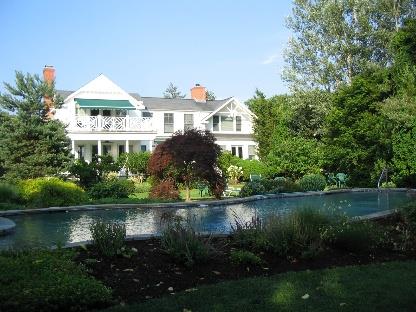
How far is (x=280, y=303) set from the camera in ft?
16.1

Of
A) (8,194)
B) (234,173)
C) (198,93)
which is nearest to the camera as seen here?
(8,194)

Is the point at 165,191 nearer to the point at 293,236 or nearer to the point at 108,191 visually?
the point at 108,191

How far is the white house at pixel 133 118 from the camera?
3591 centimetres

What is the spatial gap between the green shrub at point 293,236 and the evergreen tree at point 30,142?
21.3 meters

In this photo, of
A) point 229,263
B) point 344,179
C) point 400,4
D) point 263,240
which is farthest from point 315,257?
point 400,4

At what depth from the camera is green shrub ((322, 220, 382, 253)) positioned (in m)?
7.37

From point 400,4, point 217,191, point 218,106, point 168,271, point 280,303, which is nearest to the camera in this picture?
point 280,303

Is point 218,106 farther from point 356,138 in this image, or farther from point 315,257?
point 315,257

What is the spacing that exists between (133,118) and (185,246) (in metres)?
31.2

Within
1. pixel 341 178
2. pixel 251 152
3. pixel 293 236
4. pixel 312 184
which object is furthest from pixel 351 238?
pixel 251 152

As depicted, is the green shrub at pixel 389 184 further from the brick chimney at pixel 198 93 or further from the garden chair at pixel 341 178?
the brick chimney at pixel 198 93

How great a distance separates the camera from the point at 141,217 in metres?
13.7

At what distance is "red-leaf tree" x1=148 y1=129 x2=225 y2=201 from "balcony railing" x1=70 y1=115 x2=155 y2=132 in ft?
62.8

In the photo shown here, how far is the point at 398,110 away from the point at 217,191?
9930 mm
